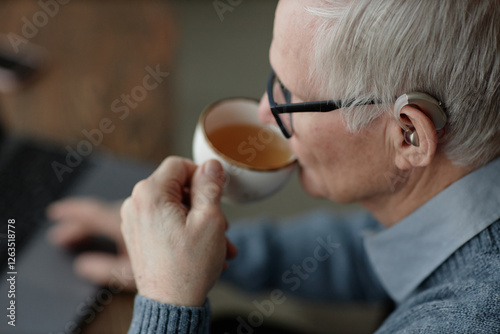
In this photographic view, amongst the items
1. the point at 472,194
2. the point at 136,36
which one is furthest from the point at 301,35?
the point at 136,36

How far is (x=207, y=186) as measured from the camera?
829 mm

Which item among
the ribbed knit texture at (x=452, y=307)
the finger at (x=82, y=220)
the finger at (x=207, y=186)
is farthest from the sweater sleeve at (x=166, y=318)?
the finger at (x=82, y=220)

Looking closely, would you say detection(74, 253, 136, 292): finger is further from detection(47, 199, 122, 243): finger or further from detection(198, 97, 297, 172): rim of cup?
detection(198, 97, 297, 172): rim of cup

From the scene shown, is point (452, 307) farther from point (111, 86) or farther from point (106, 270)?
point (111, 86)

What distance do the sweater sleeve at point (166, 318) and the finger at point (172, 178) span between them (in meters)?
0.16

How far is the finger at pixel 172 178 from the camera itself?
83cm

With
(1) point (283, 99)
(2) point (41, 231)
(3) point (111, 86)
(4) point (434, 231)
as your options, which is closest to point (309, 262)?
(4) point (434, 231)

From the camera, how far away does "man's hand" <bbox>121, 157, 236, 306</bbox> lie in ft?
2.57

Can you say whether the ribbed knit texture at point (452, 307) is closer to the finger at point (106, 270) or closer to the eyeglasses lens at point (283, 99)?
the finger at point (106, 270)

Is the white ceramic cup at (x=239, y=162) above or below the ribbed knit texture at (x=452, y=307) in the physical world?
above

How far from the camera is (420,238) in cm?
91

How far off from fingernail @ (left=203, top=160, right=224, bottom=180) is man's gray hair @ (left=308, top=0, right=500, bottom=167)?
21 centimetres

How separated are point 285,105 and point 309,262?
1.56 feet

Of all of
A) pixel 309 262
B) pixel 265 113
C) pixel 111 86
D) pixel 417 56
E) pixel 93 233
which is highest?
pixel 417 56
